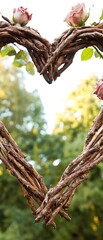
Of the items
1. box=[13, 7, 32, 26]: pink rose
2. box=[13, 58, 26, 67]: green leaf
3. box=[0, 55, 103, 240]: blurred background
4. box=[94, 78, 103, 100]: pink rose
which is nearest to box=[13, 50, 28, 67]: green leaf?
box=[13, 58, 26, 67]: green leaf

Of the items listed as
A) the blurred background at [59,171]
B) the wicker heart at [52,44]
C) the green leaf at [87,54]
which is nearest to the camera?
the wicker heart at [52,44]

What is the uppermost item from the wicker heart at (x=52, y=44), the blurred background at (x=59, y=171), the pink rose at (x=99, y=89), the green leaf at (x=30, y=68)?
the blurred background at (x=59, y=171)

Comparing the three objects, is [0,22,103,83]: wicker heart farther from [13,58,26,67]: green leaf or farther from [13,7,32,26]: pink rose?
[13,58,26,67]: green leaf

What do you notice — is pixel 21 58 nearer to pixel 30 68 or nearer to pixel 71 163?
pixel 30 68

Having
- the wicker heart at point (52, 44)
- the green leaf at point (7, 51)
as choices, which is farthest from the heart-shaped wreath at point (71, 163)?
the green leaf at point (7, 51)

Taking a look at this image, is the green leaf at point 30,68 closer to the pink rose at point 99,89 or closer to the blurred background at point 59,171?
the pink rose at point 99,89

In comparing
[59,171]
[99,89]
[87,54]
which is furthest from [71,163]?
[59,171]
